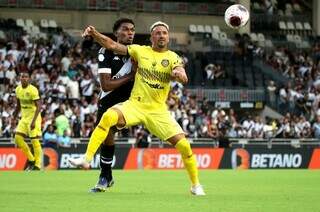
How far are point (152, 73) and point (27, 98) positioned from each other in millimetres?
10301

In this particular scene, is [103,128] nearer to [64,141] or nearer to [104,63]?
[104,63]

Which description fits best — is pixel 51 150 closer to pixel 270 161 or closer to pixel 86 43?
pixel 270 161

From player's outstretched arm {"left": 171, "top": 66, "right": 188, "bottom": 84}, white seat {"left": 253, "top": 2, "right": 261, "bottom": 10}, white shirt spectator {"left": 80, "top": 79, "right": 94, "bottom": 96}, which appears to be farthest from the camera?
white seat {"left": 253, "top": 2, "right": 261, "bottom": 10}

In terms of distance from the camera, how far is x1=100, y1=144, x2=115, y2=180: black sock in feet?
46.1

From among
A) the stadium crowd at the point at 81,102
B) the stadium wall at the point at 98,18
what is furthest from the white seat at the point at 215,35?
the stadium crowd at the point at 81,102

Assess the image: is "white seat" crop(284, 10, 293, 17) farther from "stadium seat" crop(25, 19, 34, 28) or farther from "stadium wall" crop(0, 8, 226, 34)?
"stadium seat" crop(25, 19, 34, 28)

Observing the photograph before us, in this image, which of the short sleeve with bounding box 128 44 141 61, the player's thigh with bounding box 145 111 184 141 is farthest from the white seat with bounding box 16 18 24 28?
the player's thigh with bounding box 145 111 184 141

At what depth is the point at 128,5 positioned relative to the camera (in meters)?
44.8

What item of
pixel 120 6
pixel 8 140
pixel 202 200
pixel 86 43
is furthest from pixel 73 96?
pixel 202 200

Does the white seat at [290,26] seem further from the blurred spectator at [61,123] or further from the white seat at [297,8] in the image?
the blurred spectator at [61,123]

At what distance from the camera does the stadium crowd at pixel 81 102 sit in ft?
101

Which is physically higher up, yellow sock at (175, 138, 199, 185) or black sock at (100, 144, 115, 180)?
yellow sock at (175, 138, 199, 185)

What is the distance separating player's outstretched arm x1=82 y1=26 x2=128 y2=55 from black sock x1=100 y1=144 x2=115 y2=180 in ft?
6.37

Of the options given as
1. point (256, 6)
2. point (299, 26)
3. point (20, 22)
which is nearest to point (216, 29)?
point (256, 6)
